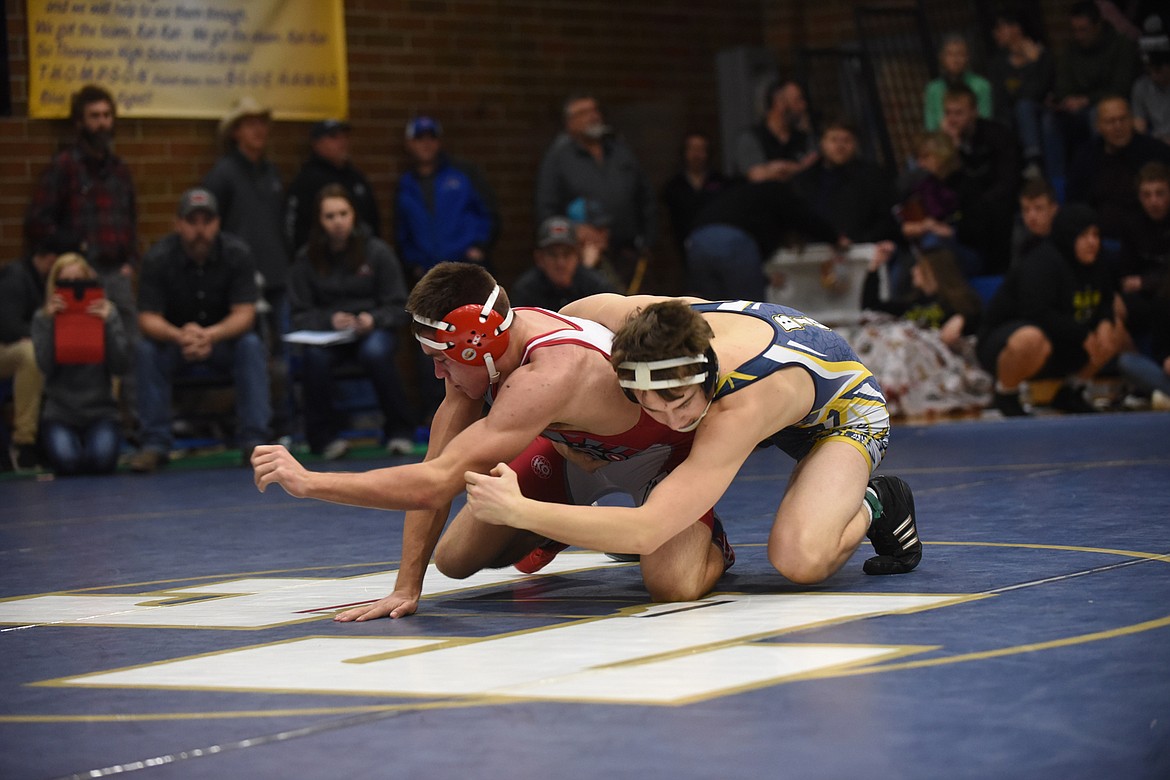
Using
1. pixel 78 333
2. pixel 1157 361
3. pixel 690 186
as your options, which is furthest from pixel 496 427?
pixel 690 186

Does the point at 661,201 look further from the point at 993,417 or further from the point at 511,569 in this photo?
the point at 511,569

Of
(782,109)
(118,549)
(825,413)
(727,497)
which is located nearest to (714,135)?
(782,109)

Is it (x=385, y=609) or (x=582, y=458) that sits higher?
(x=582, y=458)

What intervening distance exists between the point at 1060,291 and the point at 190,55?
18.0 feet

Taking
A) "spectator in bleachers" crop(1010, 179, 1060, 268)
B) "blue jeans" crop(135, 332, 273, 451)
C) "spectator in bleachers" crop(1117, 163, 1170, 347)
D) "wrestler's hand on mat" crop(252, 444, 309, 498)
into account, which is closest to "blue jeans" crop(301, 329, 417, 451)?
"blue jeans" crop(135, 332, 273, 451)

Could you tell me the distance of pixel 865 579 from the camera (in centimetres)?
366

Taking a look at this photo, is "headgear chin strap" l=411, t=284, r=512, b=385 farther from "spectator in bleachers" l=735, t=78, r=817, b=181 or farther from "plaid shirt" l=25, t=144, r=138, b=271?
"spectator in bleachers" l=735, t=78, r=817, b=181

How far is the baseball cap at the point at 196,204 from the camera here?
28.3 feet

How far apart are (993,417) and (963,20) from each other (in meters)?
4.20

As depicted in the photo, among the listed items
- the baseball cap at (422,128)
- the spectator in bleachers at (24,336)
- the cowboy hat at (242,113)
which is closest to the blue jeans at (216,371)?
the spectator in bleachers at (24,336)

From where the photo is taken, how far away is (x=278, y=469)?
3.14m

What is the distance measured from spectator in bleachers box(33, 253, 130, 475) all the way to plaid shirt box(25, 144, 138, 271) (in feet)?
1.90

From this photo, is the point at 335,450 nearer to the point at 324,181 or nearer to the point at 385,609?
the point at 324,181

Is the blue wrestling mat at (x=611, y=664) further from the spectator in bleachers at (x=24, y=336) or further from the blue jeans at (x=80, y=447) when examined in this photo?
the spectator in bleachers at (x=24, y=336)
